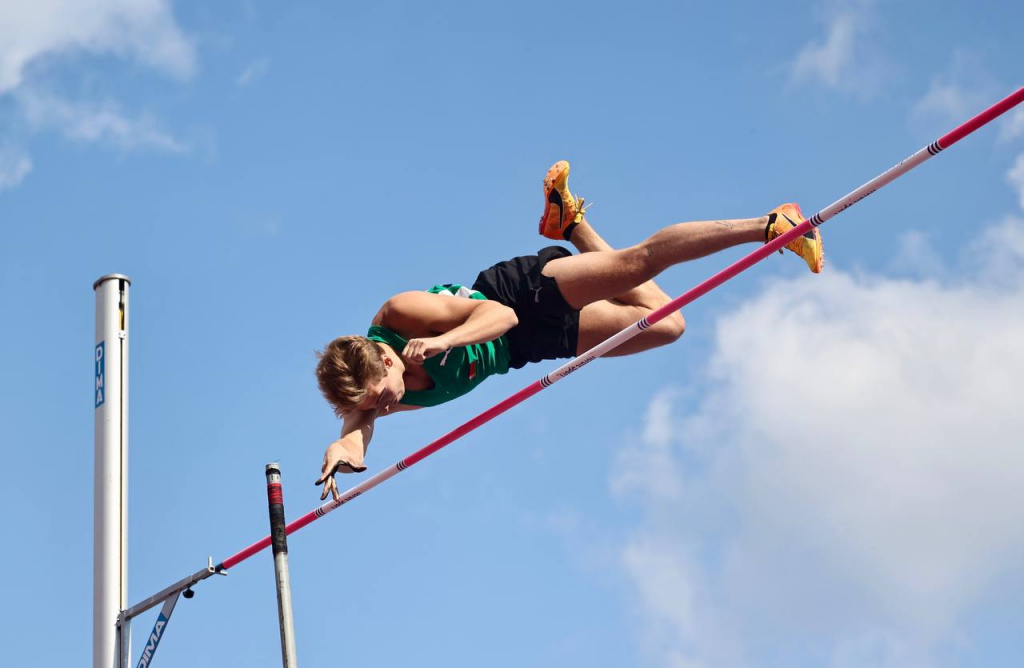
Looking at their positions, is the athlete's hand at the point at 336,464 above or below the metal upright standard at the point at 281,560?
above

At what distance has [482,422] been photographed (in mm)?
7566

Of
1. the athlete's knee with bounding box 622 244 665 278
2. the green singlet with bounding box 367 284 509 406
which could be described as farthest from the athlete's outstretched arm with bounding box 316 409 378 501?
the athlete's knee with bounding box 622 244 665 278

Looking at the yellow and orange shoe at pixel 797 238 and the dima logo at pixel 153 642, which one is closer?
the yellow and orange shoe at pixel 797 238

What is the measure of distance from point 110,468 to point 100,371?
1.89 feet

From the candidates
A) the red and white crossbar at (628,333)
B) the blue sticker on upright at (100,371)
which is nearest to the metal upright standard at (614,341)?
the red and white crossbar at (628,333)

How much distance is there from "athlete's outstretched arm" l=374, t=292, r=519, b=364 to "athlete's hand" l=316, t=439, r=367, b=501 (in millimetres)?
650

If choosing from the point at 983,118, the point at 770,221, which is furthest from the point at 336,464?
the point at 983,118

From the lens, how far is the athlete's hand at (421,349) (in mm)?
6770

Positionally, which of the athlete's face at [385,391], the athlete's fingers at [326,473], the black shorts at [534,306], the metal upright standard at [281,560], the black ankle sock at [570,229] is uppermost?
the black ankle sock at [570,229]

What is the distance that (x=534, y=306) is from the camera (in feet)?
25.0

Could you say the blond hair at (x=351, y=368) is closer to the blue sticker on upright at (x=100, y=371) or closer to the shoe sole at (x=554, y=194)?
the shoe sole at (x=554, y=194)

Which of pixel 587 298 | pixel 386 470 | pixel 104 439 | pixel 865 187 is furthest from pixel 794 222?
pixel 104 439

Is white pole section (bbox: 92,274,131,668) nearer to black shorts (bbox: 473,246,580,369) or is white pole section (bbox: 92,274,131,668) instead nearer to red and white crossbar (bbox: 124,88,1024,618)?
red and white crossbar (bbox: 124,88,1024,618)

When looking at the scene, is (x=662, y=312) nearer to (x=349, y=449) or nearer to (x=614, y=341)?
(x=614, y=341)
